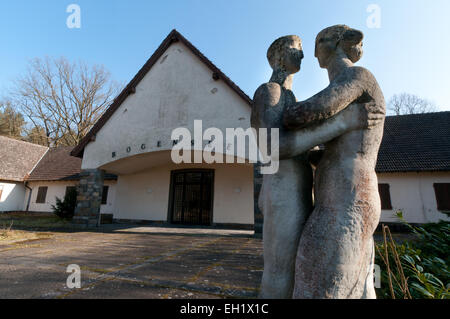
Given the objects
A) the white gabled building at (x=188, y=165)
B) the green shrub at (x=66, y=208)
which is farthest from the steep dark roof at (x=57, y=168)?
the white gabled building at (x=188, y=165)

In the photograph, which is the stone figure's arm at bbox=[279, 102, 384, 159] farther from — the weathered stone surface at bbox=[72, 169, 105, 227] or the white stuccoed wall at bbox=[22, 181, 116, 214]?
the white stuccoed wall at bbox=[22, 181, 116, 214]

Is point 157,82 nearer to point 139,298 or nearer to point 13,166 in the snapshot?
point 139,298

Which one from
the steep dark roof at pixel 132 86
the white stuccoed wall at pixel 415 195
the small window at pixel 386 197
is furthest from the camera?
the small window at pixel 386 197

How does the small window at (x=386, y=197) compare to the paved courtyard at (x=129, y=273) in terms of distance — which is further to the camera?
the small window at (x=386, y=197)

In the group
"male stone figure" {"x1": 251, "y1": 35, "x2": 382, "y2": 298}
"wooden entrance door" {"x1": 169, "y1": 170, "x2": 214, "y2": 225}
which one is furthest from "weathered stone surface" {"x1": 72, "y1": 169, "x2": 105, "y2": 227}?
"male stone figure" {"x1": 251, "y1": 35, "x2": 382, "y2": 298}

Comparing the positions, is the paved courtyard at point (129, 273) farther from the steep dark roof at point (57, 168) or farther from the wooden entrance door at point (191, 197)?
the steep dark roof at point (57, 168)

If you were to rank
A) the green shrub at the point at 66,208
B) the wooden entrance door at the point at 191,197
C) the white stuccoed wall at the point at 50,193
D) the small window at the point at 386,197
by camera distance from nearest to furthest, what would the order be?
the small window at the point at 386,197
the wooden entrance door at the point at 191,197
the green shrub at the point at 66,208
the white stuccoed wall at the point at 50,193

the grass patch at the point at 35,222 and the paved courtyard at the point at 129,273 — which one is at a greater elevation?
the grass patch at the point at 35,222

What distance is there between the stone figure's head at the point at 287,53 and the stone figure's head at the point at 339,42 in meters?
0.12

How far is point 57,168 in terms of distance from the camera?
49.5 ft

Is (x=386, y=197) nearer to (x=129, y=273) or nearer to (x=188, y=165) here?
(x=188, y=165)

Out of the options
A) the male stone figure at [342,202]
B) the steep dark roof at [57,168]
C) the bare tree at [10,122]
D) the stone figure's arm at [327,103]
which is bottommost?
the male stone figure at [342,202]

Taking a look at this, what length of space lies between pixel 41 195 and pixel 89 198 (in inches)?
373

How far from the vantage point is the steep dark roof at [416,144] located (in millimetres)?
9695
